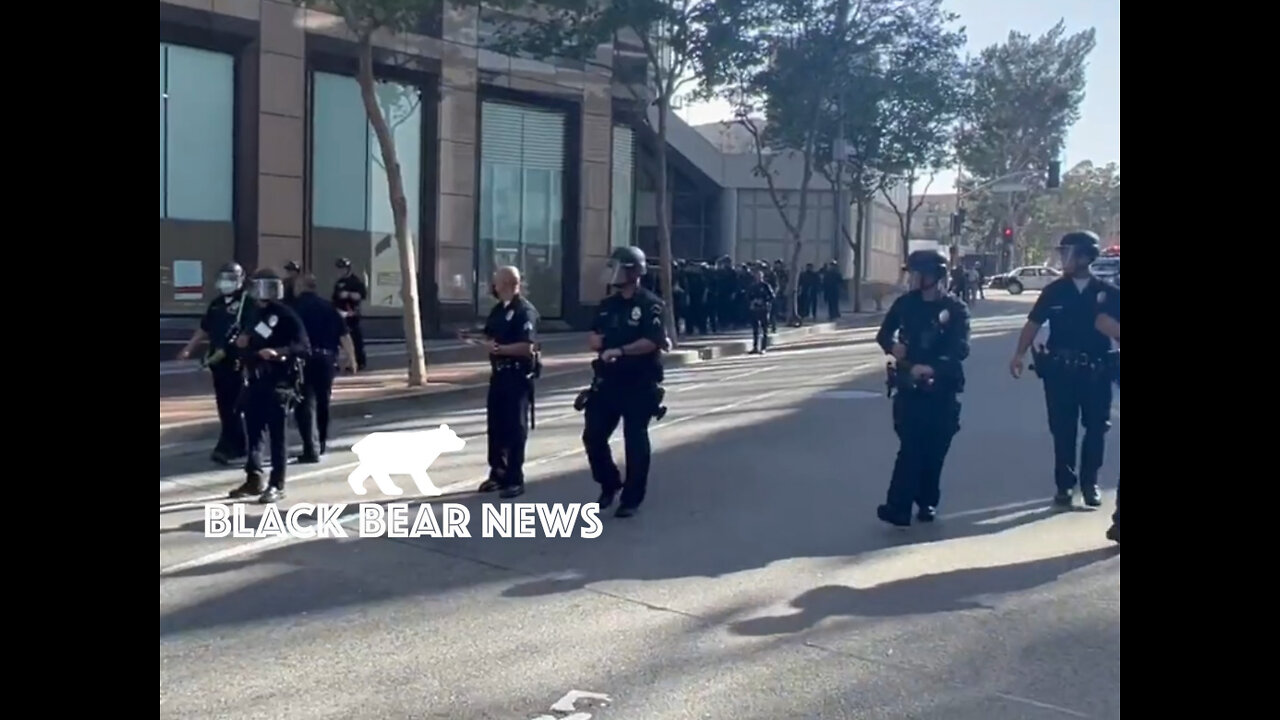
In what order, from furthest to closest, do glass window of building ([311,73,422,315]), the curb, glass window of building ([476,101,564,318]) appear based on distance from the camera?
glass window of building ([476,101,564,318]), glass window of building ([311,73,422,315]), the curb

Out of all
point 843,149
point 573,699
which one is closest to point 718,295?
point 843,149

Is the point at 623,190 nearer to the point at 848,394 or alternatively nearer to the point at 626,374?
the point at 848,394

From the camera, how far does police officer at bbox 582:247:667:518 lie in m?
8.03

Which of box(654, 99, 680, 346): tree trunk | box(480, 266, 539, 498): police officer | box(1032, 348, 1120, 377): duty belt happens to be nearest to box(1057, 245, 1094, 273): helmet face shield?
box(1032, 348, 1120, 377): duty belt

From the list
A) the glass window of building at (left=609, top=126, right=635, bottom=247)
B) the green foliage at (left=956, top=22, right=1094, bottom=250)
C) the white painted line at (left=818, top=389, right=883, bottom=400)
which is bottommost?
the white painted line at (left=818, top=389, right=883, bottom=400)

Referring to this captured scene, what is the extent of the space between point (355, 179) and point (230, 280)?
10.7 meters

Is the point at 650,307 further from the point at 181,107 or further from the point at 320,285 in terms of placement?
the point at 320,285

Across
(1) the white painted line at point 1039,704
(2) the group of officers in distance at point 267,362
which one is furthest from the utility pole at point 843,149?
(1) the white painted line at point 1039,704

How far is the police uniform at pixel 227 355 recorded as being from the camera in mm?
9336

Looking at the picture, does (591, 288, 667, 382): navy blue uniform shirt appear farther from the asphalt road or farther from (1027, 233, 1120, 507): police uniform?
(1027, 233, 1120, 507): police uniform

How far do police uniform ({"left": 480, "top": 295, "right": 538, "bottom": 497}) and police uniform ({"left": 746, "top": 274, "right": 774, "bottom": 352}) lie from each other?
12969mm

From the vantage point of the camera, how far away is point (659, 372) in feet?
26.9

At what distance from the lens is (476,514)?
783 cm
